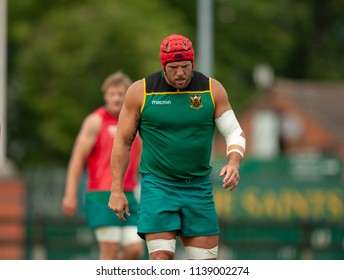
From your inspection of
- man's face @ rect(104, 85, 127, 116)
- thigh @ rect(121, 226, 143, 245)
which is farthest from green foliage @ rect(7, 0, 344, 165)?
man's face @ rect(104, 85, 127, 116)

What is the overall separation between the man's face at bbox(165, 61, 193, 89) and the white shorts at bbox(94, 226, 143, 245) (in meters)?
3.59

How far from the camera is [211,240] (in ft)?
32.6

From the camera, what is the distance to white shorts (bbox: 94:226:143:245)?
12961 mm

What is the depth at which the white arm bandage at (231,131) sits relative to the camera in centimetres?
987

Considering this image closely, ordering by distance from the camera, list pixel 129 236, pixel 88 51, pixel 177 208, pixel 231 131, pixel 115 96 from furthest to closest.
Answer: pixel 88 51, pixel 129 236, pixel 115 96, pixel 231 131, pixel 177 208

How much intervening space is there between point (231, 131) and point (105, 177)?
3.13 metres

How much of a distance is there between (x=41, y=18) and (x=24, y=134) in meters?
5.66

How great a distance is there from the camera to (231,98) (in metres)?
49.4

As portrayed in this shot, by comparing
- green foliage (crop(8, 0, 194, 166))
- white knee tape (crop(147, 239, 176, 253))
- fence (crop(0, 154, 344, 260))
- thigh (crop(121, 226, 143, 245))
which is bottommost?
white knee tape (crop(147, 239, 176, 253))

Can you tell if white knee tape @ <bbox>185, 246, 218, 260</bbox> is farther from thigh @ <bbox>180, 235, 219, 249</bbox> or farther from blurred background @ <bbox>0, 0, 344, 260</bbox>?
blurred background @ <bbox>0, 0, 344, 260</bbox>

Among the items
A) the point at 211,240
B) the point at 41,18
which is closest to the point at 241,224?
the point at 211,240

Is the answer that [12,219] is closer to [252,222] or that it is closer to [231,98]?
[252,222]

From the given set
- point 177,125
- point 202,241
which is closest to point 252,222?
point 202,241
